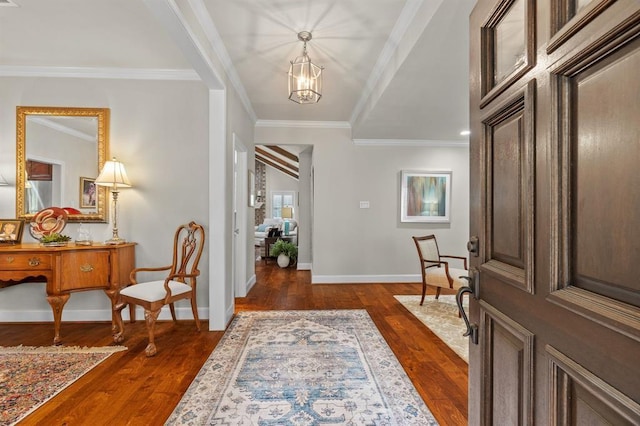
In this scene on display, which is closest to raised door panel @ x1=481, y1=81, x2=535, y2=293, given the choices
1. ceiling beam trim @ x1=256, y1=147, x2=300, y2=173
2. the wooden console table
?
the wooden console table

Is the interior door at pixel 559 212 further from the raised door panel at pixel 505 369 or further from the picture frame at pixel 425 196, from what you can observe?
the picture frame at pixel 425 196

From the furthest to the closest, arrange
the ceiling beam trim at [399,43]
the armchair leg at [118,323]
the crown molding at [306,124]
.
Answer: the crown molding at [306,124], the armchair leg at [118,323], the ceiling beam trim at [399,43]

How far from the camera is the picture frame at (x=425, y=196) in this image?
4.92 metres

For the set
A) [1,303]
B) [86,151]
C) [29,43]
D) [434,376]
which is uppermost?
[29,43]

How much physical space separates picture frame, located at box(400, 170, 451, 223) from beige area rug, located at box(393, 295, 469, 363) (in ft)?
4.56

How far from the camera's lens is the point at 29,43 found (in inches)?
102

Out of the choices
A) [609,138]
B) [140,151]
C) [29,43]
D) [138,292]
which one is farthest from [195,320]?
[609,138]

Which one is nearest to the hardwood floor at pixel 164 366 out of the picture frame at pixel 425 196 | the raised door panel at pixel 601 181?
the raised door panel at pixel 601 181

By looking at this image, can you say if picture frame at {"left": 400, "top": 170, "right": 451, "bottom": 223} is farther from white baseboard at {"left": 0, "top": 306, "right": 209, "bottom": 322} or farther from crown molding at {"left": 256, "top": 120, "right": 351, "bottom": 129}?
white baseboard at {"left": 0, "top": 306, "right": 209, "bottom": 322}

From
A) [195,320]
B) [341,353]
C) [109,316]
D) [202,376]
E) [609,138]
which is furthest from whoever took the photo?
[109,316]

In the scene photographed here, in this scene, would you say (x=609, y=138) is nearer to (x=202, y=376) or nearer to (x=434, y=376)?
(x=434, y=376)

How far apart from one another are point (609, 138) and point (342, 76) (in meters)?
2.94

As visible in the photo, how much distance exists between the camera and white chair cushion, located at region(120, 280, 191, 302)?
2448mm

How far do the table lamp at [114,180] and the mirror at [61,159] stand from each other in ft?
0.62
